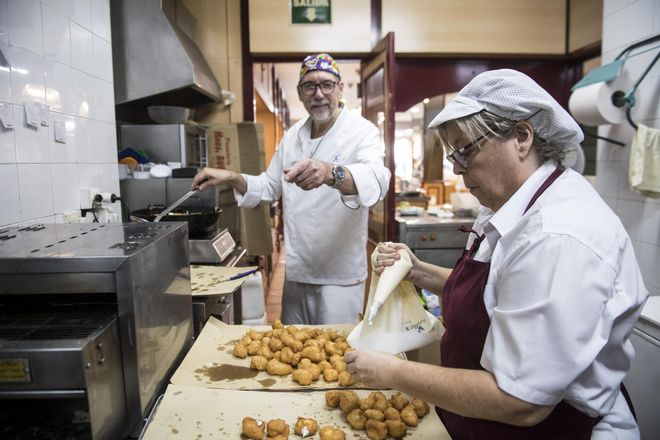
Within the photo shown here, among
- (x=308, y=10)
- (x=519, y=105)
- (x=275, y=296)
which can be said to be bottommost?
(x=275, y=296)

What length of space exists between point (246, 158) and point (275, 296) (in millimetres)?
2148

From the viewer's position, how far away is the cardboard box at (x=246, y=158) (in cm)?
373

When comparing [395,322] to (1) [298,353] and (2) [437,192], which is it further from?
(2) [437,192]

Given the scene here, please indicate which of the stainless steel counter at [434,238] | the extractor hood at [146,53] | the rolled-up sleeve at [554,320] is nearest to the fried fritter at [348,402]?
the rolled-up sleeve at [554,320]

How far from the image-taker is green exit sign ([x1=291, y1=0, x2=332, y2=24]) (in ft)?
12.7

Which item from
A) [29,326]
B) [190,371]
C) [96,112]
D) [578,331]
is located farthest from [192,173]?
[578,331]

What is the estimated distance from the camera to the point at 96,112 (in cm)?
210

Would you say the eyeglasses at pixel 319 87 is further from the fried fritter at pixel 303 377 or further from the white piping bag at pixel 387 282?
the fried fritter at pixel 303 377

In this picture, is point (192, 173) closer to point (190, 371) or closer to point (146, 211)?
point (146, 211)

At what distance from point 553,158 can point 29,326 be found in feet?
3.98

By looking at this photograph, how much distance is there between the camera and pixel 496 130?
101 centimetres

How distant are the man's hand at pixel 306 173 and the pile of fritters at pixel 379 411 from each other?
2.72 feet

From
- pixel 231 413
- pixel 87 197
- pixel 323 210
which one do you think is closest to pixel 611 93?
pixel 323 210

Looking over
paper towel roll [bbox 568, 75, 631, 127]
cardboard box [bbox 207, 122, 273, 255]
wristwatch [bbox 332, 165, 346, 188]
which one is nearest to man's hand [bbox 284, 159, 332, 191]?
wristwatch [bbox 332, 165, 346, 188]
